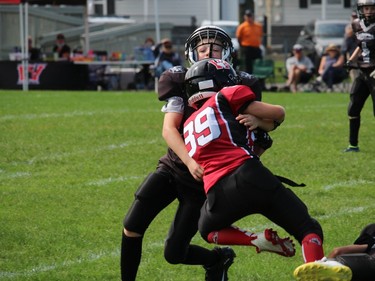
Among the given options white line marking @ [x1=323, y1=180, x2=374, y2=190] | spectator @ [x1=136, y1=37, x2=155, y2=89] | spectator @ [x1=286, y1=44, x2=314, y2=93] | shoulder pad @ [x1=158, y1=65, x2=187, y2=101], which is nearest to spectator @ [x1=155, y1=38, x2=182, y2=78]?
spectator @ [x1=136, y1=37, x2=155, y2=89]

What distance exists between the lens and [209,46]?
5473 millimetres

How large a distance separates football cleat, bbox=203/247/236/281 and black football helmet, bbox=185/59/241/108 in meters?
1.16

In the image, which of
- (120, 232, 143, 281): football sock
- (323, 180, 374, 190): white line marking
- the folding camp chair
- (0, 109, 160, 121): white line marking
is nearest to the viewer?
(120, 232, 143, 281): football sock

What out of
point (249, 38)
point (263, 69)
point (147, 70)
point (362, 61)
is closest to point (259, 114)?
point (362, 61)

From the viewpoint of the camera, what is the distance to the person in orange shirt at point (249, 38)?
23266 millimetres

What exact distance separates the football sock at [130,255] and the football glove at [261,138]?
880 millimetres

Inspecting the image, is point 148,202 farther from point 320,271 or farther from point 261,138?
point 320,271

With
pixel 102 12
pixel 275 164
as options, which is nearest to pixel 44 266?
pixel 275 164

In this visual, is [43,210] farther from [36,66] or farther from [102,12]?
[102,12]

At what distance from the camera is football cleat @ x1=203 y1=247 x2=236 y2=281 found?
19.4 feet

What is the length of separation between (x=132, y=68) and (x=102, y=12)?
22.9m

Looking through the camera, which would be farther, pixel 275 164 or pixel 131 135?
pixel 131 135

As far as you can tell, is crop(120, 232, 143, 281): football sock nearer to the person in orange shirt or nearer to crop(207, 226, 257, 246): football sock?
crop(207, 226, 257, 246): football sock

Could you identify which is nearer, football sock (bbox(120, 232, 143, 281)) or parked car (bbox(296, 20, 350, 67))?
football sock (bbox(120, 232, 143, 281))
